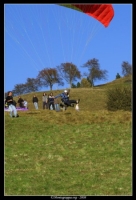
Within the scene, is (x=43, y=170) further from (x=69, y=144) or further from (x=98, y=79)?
(x=98, y=79)

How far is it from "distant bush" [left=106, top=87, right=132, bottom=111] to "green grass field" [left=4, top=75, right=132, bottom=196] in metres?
7.69

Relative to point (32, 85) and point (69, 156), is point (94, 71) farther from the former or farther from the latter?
point (69, 156)

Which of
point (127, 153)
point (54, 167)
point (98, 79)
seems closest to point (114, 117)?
point (127, 153)

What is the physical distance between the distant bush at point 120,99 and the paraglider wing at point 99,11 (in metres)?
12.2

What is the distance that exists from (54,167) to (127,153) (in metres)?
2.22

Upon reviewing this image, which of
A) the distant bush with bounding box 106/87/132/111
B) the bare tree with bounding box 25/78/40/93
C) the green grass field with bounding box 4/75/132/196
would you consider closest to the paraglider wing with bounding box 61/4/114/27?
the green grass field with bounding box 4/75/132/196

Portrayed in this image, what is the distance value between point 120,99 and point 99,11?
1355 cm

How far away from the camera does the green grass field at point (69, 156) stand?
25.1 feet

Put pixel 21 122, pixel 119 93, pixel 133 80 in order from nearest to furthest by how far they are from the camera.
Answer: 1. pixel 133 80
2. pixel 21 122
3. pixel 119 93

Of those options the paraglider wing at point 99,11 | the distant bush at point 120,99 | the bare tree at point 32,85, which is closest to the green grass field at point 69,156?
the paraglider wing at point 99,11

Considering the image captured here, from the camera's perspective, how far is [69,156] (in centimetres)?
1026

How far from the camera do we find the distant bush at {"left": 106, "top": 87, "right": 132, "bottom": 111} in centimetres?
2496

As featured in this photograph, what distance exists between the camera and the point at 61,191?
7371mm

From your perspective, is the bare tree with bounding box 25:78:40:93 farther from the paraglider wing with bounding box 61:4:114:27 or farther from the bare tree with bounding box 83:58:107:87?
the paraglider wing with bounding box 61:4:114:27
